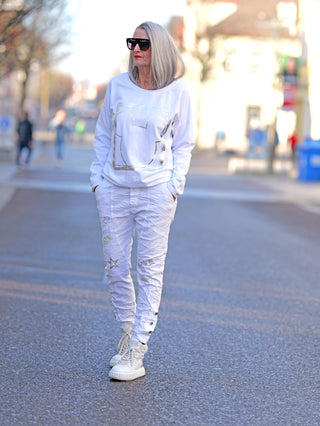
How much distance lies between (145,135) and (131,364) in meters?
1.19

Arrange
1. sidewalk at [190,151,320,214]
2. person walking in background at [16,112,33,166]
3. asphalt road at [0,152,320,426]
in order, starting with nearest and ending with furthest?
asphalt road at [0,152,320,426] → sidewalk at [190,151,320,214] → person walking in background at [16,112,33,166]

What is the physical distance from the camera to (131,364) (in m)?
4.23

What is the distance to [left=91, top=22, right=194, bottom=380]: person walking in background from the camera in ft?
13.7

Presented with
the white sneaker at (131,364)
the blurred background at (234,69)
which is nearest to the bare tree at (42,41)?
the blurred background at (234,69)

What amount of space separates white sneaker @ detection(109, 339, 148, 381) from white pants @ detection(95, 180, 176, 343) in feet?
0.16

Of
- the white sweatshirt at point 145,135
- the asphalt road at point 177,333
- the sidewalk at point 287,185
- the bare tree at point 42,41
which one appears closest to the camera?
the asphalt road at point 177,333

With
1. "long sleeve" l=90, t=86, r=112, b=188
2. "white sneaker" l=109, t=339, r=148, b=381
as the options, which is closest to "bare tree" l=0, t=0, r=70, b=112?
"long sleeve" l=90, t=86, r=112, b=188

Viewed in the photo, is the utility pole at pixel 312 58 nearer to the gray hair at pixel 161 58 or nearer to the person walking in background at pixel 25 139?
the person walking in background at pixel 25 139

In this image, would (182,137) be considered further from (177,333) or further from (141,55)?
(177,333)

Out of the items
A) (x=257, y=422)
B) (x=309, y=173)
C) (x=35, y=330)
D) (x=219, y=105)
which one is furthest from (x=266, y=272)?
(x=219, y=105)

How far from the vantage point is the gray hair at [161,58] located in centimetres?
417

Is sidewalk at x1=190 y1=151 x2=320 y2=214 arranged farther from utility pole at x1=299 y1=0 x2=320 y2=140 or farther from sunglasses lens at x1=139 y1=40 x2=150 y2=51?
sunglasses lens at x1=139 y1=40 x2=150 y2=51

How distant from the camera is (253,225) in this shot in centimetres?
1289

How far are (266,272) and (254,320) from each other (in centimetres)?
232
